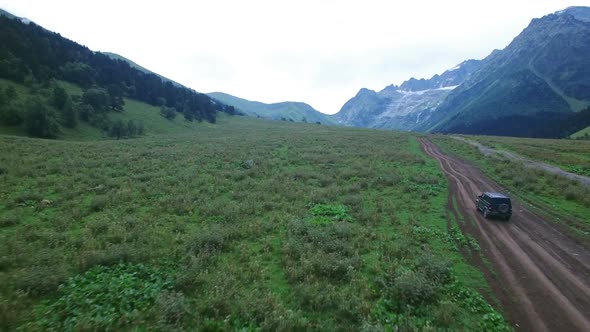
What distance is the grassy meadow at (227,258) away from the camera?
27.2 feet

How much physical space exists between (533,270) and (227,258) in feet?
45.0

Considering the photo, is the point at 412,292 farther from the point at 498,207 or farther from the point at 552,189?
the point at 552,189

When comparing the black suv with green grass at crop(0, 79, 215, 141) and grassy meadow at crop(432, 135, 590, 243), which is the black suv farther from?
green grass at crop(0, 79, 215, 141)

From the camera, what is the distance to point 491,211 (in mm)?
18578

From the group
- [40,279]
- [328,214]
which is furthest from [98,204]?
[328,214]

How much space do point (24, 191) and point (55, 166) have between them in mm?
9259

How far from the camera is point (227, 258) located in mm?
12078

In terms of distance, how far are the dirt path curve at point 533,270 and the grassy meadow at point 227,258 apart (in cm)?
89

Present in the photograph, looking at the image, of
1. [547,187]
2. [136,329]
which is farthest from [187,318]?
[547,187]

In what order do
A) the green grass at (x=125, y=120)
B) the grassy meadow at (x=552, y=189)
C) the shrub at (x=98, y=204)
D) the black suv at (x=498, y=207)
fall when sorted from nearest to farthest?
the shrub at (x=98, y=204), the black suv at (x=498, y=207), the grassy meadow at (x=552, y=189), the green grass at (x=125, y=120)

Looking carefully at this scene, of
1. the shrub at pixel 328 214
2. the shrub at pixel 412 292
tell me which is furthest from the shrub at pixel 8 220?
the shrub at pixel 412 292

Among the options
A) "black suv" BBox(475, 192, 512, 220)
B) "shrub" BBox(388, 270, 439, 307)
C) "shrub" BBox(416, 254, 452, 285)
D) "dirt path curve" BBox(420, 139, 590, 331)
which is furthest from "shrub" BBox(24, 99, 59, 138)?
"black suv" BBox(475, 192, 512, 220)

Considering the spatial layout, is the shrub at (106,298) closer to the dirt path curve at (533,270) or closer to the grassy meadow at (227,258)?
the grassy meadow at (227,258)

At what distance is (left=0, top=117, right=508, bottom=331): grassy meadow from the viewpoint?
27.2 ft
